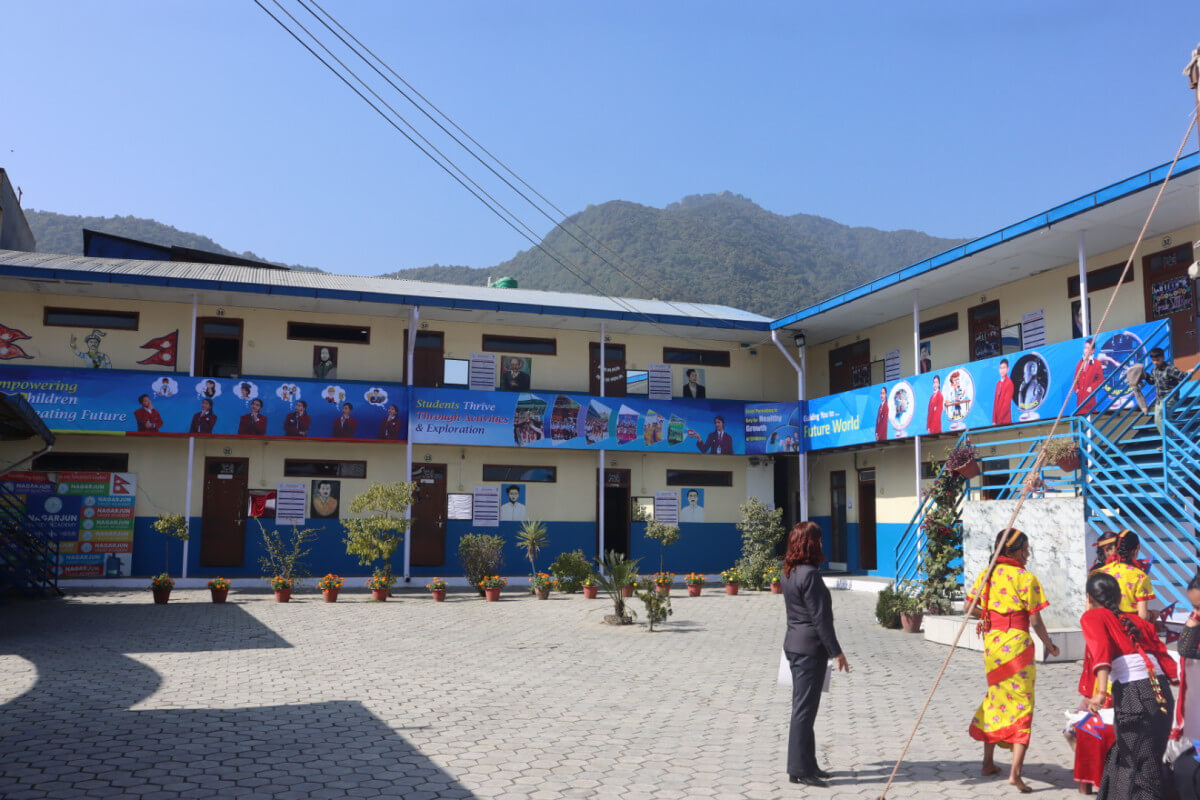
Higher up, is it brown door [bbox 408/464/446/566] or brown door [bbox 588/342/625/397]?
brown door [bbox 588/342/625/397]

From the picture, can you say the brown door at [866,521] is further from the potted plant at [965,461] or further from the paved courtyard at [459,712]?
the paved courtyard at [459,712]

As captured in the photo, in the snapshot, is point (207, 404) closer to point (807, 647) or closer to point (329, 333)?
point (329, 333)

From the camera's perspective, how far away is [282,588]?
658 inches

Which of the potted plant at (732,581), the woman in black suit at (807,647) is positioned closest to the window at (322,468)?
the potted plant at (732,581)

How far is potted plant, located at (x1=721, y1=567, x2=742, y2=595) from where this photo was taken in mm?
19094

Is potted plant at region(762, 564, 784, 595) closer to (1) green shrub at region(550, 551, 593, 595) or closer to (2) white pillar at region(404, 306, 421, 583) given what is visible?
(1) green shrub at region(550, 551, 593, 595)

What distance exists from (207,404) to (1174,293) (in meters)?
18.1

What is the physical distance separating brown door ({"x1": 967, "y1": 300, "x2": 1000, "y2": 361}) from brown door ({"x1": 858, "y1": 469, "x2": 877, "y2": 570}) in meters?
4.40

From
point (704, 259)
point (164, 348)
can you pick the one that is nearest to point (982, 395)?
point (164, 348)

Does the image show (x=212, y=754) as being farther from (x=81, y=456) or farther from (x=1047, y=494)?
(x=81, y=456)

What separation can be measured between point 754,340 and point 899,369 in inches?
162

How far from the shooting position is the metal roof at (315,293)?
733 inches

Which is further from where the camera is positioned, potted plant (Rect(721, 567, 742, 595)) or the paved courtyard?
potted plant (Rect(721, 567, 742, 595))

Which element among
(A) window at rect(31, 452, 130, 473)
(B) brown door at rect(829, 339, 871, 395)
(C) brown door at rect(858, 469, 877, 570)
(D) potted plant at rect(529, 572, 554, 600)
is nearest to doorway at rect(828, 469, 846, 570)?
(C) brown door at rect(858, 469, 877, 570)
